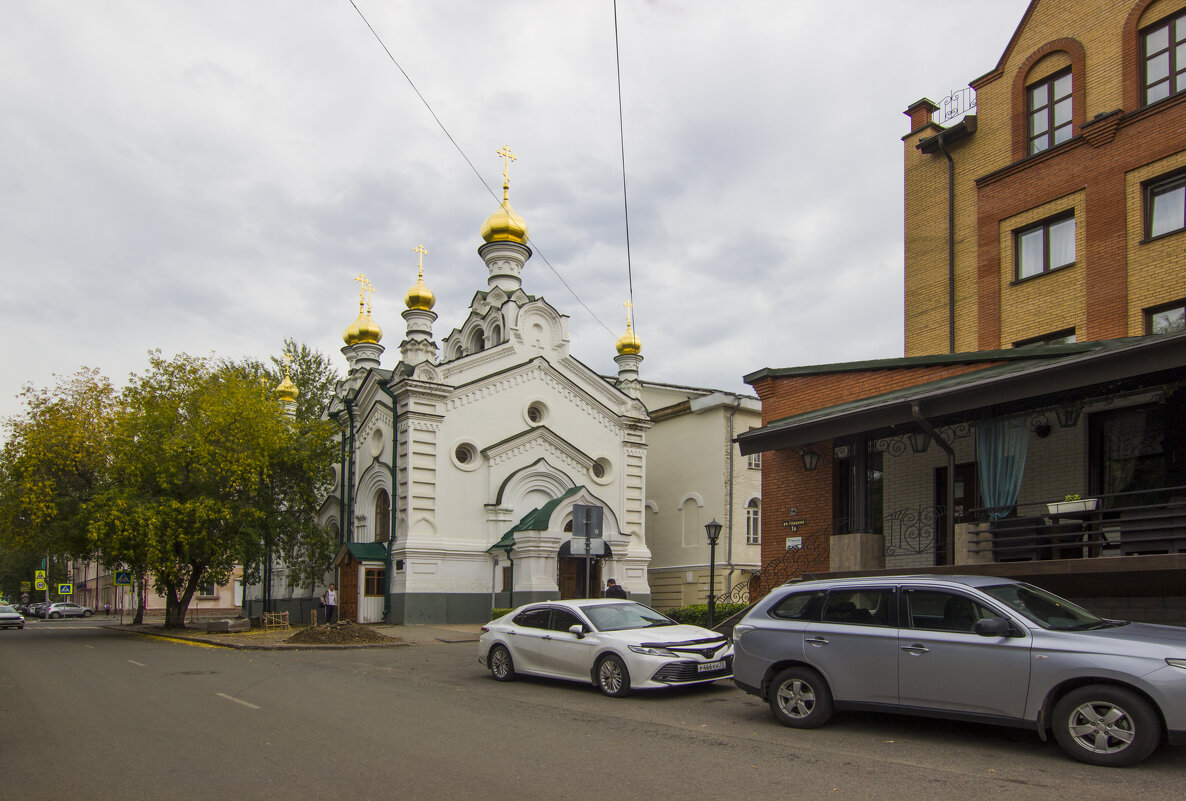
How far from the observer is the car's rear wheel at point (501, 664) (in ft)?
45.5

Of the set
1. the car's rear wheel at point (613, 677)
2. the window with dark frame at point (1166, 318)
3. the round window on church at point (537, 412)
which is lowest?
the car's rear wheel at point (613, 677)

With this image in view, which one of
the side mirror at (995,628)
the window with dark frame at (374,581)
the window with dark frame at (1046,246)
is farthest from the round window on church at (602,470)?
the side mirror at (995,628)

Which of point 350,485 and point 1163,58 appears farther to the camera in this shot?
point 350,485

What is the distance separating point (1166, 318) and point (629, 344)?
20920 millimetres

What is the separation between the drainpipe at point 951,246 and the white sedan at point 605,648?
937cm

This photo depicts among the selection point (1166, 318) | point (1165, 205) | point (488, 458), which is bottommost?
point (488, 458)

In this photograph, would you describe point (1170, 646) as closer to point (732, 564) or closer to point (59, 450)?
point (732, 564)

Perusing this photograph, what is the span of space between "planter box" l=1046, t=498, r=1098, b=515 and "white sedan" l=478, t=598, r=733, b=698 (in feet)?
14.7

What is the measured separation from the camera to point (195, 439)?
2678 centimetres

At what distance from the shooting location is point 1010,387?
11.6 meters

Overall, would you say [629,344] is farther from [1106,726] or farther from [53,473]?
[1106,726]

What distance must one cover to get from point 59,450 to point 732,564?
69.4ft

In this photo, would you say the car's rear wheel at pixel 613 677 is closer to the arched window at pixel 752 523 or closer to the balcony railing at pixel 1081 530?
the balcony railing at pixel 1081 530

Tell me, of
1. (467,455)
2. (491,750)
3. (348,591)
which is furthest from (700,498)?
(491,750)
